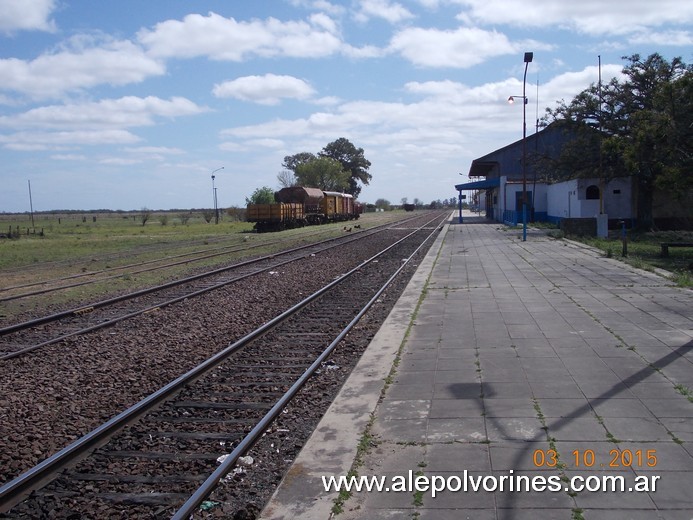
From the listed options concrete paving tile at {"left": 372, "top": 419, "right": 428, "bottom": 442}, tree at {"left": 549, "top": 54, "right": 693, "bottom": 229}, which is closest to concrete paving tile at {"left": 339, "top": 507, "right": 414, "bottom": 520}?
concrete paving tile at {"left": 372, "top": 419, "right": 428, "bottom": 442}

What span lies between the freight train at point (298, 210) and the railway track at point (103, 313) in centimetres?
2653

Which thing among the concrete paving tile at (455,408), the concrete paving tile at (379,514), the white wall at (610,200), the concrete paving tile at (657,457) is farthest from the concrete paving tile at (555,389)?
the white wall at (610,200)

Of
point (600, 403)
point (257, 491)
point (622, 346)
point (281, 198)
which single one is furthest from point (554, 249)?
point (281, 198)

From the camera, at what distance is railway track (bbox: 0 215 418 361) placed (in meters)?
9.62

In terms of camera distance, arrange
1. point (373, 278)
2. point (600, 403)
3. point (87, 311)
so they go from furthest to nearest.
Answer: point (373, 278) < point (87, 311) < point (600, 403)

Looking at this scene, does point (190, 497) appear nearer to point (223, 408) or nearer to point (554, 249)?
point (223, 408)

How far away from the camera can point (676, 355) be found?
733cm

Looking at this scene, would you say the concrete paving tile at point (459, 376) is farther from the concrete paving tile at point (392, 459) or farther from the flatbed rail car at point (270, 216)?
the flatbed rail car at point (270, 216)

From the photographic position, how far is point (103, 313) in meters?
11.9

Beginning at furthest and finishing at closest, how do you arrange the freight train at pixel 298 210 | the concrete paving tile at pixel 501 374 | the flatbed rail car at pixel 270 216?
the freight train at pixel 298 210, the flatbed rail car at pixel 270 216, the concrete paving tile at pixel 501 374

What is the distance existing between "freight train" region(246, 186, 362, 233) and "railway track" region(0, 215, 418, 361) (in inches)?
1045

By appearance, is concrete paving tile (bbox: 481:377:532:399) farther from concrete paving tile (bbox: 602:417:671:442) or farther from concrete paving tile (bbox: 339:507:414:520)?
concrete paving tile (bbox: 339:507:414:520)

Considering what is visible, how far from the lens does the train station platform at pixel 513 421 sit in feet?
13.2

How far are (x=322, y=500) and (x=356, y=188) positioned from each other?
134 m
